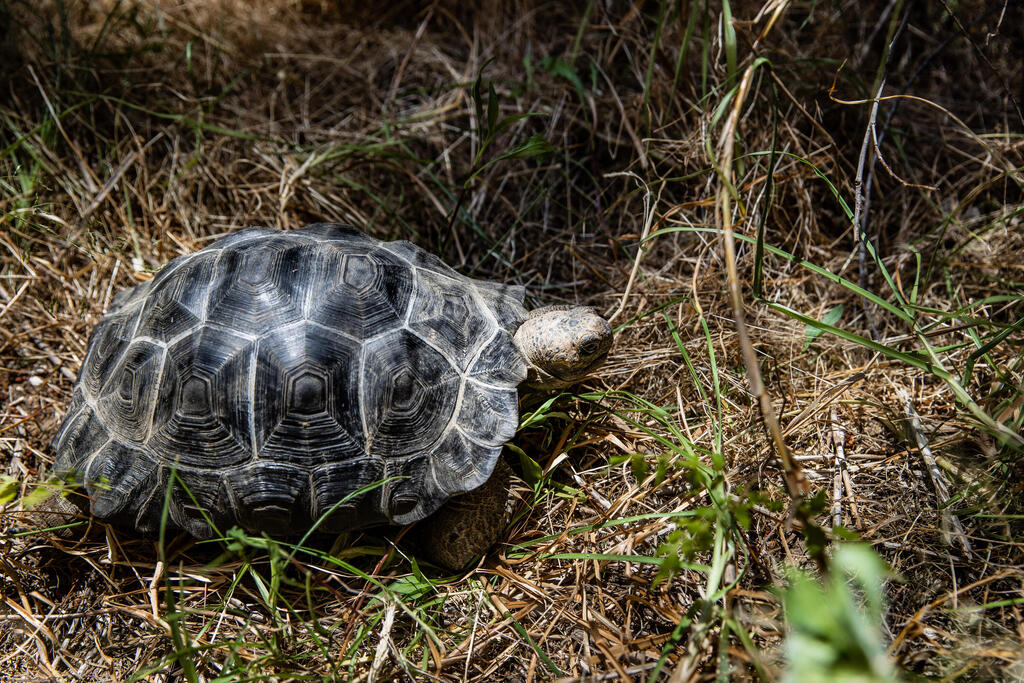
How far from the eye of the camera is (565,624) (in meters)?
1.94

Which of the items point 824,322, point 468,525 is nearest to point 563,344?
point 468,525

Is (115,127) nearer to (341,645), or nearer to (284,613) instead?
(284,613)

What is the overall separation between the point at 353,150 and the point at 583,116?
4.01 ft

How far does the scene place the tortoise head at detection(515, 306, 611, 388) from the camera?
2221 mm

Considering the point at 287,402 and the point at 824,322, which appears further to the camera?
the point at 824,322

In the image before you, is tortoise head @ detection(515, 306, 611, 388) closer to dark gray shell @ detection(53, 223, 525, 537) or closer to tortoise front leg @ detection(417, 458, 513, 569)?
dark gray shell @ detection(53, 223, 525, 537)

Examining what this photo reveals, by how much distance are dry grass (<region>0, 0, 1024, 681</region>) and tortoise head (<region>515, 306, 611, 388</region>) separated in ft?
0.60

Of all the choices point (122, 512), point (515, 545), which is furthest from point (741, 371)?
point (122, 512)

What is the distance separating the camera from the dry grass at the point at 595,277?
1833mm

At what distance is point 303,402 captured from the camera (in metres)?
2.04

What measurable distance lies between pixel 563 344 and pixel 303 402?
37.3 inches

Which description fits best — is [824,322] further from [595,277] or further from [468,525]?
[468,525]

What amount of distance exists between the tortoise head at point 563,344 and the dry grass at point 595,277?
0.18 m

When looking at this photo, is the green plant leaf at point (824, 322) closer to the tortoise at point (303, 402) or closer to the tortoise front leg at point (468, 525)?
the tortoise at point (303, 402)
